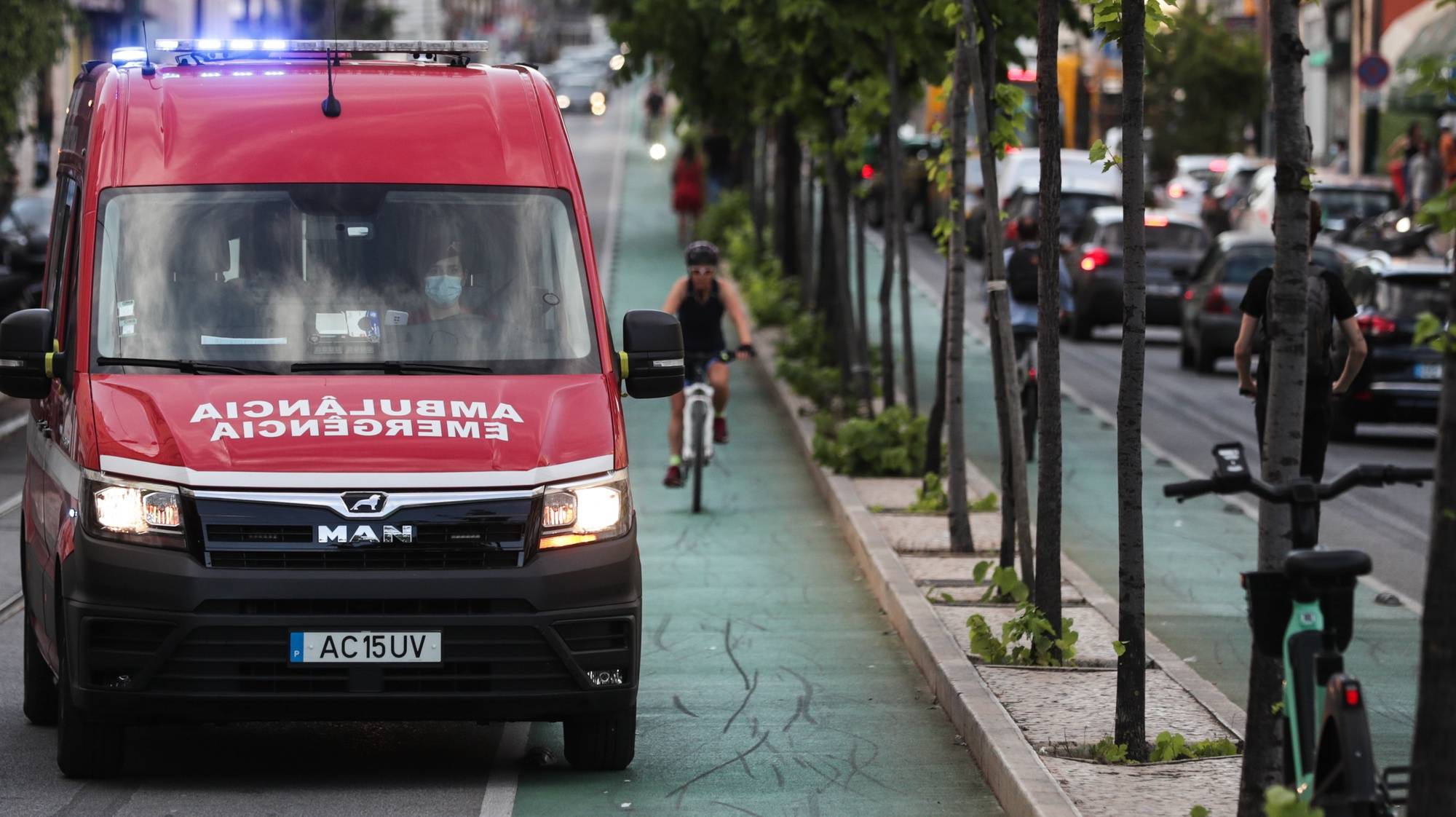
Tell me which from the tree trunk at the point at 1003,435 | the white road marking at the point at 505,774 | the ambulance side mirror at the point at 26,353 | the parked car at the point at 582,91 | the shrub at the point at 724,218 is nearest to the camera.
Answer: the white road marking at the point at 505,774

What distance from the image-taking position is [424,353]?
869 centimetres

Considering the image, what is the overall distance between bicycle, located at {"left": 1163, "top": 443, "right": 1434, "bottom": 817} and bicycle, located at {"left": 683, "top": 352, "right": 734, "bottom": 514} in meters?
11.0

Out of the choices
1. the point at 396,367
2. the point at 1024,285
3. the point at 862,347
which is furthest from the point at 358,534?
the point at 862,347

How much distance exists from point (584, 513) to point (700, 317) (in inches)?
349

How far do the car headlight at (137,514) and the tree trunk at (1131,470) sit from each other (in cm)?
301

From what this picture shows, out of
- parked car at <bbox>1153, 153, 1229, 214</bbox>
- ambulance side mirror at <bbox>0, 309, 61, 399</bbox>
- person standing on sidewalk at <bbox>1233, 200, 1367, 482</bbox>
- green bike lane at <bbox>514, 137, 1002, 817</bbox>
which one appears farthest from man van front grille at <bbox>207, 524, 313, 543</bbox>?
parked car at <bbox>1153, 153, 1229, 214</bbox>

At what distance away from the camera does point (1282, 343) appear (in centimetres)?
648

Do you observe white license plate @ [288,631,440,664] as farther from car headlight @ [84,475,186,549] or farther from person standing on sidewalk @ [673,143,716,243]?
person standing on sidewalk @ [673,143,716,243]

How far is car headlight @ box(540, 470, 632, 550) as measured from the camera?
814 centimetres

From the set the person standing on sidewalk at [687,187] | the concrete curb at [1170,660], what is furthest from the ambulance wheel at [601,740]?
the person standing on sidewalk at [687,187]

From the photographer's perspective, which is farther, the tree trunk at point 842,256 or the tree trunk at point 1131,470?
the tree trunk at point 842,256

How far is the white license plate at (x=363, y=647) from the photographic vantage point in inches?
312

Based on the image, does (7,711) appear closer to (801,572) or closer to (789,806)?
(789,806)

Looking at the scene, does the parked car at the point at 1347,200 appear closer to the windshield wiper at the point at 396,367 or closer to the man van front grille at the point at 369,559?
the windshield wiper at the point at 396,367
